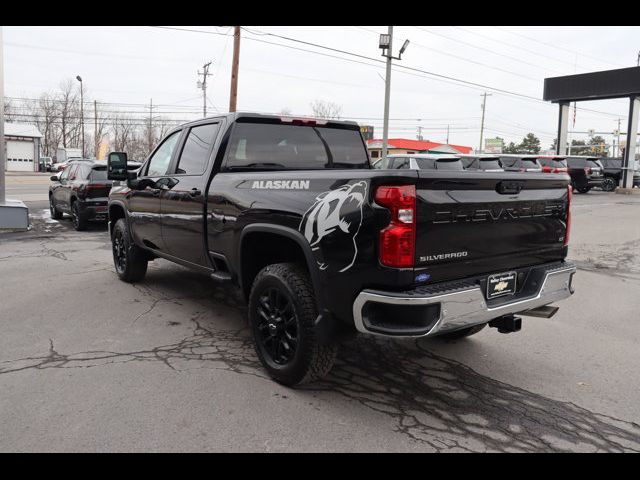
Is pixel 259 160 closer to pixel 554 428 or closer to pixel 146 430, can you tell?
pixel 146 430

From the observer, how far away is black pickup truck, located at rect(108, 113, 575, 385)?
301 cm

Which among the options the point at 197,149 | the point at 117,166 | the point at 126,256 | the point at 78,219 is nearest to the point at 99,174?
the point at 78,219

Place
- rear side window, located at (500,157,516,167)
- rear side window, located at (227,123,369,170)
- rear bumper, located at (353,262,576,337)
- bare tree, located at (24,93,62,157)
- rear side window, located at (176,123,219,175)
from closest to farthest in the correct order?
rear bumper, located at (353,262,576,337), rear side window, located at (227,123,369,170), rear side window, located at (176,123,219,175), rear side window, located at (500,157,516,167), bare tree, located at (24,93,62,157)

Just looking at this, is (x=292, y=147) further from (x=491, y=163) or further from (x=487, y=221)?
(x=491, y=163)

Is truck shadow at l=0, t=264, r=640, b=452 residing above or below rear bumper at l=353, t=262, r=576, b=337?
below

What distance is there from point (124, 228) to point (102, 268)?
4.92ft

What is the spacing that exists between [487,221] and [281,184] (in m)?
1.40

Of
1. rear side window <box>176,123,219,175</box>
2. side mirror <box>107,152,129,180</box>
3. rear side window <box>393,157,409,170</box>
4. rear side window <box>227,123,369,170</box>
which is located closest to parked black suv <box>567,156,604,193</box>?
rear side window <box>393,157,409,170</box>

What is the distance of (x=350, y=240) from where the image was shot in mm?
3137

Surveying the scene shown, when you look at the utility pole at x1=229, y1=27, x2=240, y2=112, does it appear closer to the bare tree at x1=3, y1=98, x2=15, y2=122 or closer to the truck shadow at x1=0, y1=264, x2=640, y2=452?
the truck shadow at x1=0, y1=264, x2=640, y2=452

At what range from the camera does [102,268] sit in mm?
7777

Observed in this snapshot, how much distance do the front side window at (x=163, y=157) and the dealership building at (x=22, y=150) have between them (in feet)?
187

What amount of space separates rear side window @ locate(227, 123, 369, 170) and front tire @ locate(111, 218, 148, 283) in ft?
8.37
